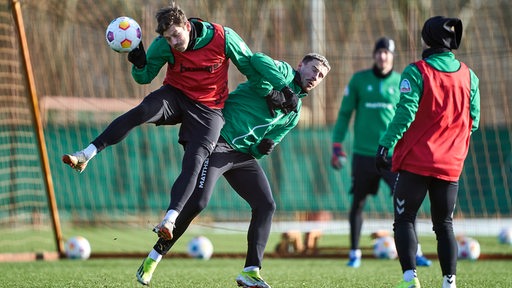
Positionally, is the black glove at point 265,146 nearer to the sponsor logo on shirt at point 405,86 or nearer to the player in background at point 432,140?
the player in background at point 432,140

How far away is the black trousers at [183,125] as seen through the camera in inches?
233

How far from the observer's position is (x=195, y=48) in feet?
20.2

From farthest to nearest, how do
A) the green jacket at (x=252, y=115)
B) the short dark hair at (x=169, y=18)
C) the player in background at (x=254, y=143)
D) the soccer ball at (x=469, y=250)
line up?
the soccer ball at (x=469, y=250) < the green jacket at (x=252, y=115) < the player in background at (x=254, y=143) < the short dark hair at (x=169, y=18)

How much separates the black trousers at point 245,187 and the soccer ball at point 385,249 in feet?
12.8

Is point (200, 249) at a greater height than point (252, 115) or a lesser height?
lesser

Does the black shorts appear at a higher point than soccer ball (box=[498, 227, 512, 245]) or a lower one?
higher

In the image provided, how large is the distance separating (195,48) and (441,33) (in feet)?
5.41

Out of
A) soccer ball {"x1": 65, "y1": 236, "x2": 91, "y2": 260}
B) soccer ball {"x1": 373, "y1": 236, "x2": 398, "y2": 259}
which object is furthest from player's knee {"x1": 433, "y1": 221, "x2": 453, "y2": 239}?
soccer ball {"x1": 65, "y1": 236, "x2": 91, "y2": 260}

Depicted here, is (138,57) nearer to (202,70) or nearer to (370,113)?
(202,70)

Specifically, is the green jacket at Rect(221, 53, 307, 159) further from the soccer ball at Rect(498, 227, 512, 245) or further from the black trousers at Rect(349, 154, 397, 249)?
the soccer ball at Rect(498, 227, 512, 245)

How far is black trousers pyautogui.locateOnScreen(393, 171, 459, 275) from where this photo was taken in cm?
588

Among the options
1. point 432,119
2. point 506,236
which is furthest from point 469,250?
point 432,119

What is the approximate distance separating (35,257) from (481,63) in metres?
7.17

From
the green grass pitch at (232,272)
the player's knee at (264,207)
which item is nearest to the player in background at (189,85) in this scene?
the player's knee at (264,207)
